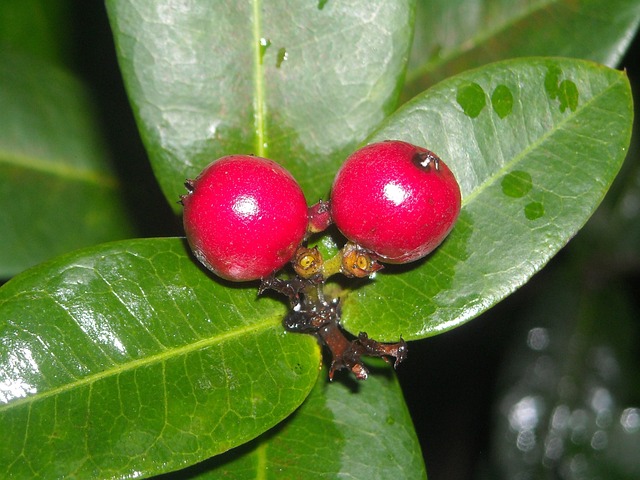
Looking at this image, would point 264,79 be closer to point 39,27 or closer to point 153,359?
point 153,359

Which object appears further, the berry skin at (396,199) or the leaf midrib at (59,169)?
the leaf midrib at (59,169)

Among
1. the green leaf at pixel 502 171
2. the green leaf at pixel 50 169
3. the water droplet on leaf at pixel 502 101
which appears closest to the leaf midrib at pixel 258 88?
the green leaf at pixel 502 171

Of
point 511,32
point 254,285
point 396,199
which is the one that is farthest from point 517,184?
point 511,32

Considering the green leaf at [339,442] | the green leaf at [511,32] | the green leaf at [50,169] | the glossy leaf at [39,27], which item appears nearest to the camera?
the green leaf at [339,442]

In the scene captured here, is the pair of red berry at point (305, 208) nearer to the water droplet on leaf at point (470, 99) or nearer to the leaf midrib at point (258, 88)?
the water droplet on leaf at point (470, 99)

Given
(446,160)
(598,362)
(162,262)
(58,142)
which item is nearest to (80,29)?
(58,142)

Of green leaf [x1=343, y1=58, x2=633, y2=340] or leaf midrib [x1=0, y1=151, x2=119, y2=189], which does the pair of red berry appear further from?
leaf midrib [x1=0, y1=151, x2=119, y2=189]

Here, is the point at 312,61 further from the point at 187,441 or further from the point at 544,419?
the point at 544,419

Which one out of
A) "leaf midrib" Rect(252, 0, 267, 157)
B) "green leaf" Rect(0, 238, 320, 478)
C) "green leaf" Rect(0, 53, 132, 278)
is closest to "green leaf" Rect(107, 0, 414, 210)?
"leaf midrib" Rect(252, 0, 267, 157)
